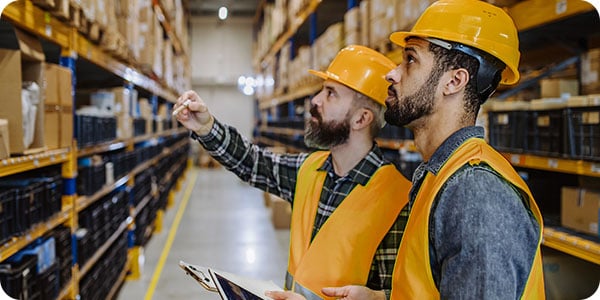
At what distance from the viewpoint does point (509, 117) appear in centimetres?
279

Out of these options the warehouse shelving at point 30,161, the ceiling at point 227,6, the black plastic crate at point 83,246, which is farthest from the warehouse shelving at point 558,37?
the ceiling at point 227,6

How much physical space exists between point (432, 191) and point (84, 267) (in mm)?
3213

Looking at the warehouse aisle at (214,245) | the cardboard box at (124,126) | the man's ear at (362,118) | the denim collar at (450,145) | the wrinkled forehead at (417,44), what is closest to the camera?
the denim collar at (450,145)

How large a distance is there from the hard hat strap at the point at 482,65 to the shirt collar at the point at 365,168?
0.78 meters

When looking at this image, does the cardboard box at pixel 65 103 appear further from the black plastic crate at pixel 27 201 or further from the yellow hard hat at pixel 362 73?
the yellow hard hat at pixel 362 73

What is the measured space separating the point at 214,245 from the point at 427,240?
6091 millimetres

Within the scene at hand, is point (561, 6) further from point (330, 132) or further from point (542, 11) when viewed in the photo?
point (330, 132)

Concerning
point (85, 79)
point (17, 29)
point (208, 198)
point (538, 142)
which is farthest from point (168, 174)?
point (538, 142)

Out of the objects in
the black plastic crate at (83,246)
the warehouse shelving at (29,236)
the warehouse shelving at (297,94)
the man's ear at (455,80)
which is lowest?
the black plastic crate at (83,246)

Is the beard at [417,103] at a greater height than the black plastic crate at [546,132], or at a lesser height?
greater

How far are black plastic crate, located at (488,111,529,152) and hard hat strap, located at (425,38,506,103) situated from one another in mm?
1387

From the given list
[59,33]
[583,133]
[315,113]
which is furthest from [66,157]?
[583,133]

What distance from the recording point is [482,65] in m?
1.43

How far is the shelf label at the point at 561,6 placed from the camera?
85.6 inches
